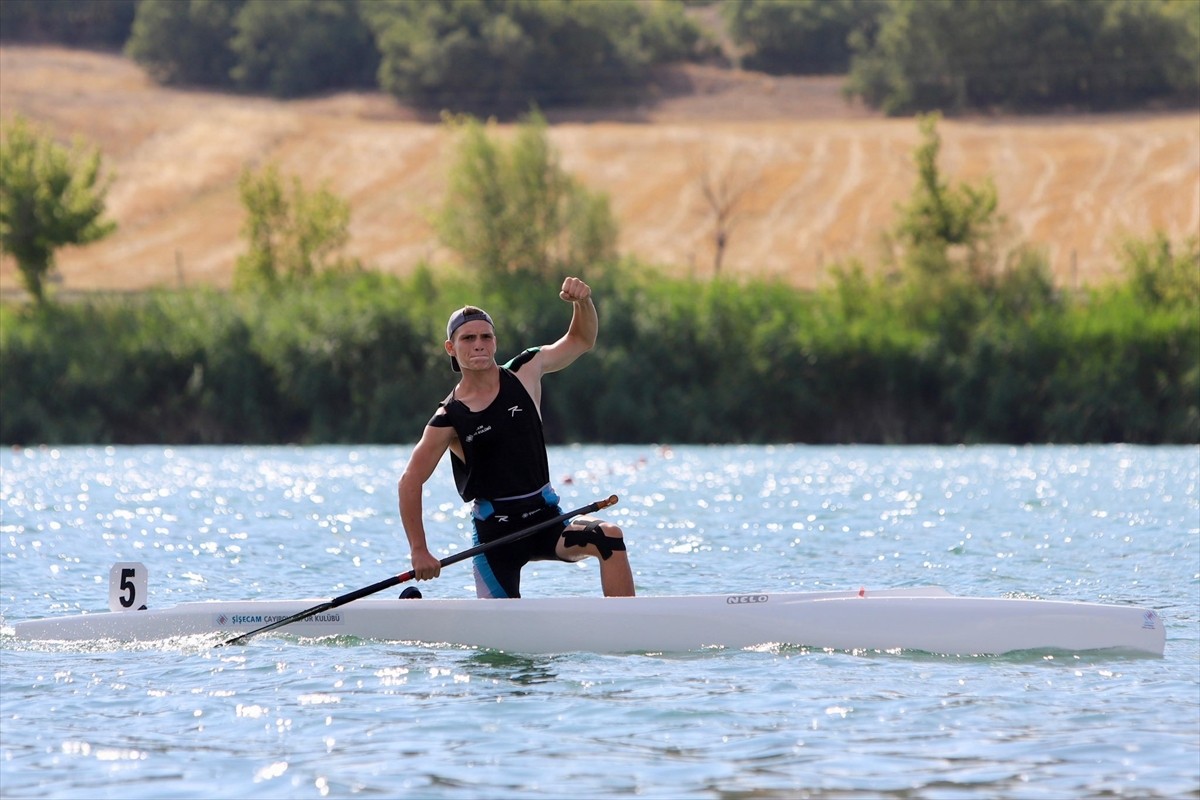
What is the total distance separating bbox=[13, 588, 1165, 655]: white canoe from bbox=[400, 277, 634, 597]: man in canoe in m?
0.32

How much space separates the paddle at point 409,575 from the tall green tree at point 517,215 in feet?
116

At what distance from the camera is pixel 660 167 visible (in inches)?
3428

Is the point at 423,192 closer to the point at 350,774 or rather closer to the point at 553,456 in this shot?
the point at 553,456

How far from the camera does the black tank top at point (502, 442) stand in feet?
34.5

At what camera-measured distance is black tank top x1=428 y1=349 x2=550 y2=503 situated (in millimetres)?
10523

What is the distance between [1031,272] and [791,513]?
25.6 meters

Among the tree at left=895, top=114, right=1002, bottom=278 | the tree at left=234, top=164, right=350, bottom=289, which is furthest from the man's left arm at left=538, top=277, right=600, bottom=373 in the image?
the tree at left=234, top=164, right=350, bottom=289

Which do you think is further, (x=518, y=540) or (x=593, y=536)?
(x=518, y=540)

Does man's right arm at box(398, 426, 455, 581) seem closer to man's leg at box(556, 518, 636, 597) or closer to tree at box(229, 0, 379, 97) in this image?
man's leg at box(556, 518, 636, 597)

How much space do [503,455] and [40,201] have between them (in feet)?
140

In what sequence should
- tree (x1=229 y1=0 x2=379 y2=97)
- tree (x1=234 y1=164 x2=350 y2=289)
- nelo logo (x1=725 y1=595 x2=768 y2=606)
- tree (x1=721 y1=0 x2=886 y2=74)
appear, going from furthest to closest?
tree (x1=721 y1=0 x2=886 y2=74), tree (x1=229 y1=0 x2=379 y2=97), tree (x1=234 y1=164 x2=350 y2=289), nelo logo (x1=725 y1=595 x2=768 y2=606)

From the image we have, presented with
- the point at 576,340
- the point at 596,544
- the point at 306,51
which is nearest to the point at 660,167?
the point at 306,51

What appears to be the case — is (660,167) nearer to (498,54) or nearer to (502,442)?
(498,54)

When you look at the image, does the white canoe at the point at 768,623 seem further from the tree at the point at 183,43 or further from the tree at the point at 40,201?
the tree at the point at 183,43
